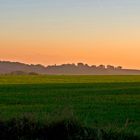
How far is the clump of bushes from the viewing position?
13688 millimetres

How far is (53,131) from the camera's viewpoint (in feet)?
45.7

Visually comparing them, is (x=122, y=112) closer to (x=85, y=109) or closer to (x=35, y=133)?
(x=85, y=109)

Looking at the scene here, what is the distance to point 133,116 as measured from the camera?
2541 cm

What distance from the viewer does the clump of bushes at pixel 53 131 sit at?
13.7 m

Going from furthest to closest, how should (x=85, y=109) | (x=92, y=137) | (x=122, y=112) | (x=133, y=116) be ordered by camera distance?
(x=85, y=109) → (x=122, y=112) → (x=133, y=116) → (x=92, y=137)

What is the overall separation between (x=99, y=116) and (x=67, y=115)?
1120 cm

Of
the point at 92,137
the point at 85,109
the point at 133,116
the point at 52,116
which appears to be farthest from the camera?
the point at 85,109

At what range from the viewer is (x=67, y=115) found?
564 inches

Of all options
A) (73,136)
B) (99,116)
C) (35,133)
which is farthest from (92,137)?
(99,116)

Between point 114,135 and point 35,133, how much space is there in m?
1.85

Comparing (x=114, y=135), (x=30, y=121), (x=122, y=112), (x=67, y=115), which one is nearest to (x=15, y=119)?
(x=30, y=121)

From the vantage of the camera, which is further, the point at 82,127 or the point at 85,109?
the point at 85,109

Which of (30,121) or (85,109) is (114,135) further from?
(85,109)

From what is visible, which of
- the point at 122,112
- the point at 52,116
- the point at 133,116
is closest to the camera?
the point at 52,116
